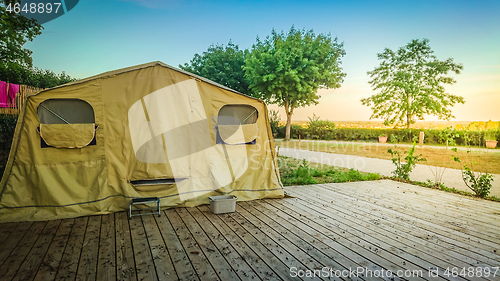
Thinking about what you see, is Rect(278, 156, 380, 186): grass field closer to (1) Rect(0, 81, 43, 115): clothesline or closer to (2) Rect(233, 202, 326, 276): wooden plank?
(2) Rect(233, 202, 326, 276): wooden plank

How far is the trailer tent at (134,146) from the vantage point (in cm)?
298

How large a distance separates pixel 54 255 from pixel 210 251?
1.21m

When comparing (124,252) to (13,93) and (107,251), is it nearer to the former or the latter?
(107,251)

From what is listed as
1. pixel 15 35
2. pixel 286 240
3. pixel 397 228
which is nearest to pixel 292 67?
pixel 15 35

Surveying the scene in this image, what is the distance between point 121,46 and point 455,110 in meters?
20.1

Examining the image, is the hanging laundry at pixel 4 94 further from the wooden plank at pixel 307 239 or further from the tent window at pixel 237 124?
the wooden plank at pixel 307 239

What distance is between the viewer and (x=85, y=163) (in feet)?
10.3

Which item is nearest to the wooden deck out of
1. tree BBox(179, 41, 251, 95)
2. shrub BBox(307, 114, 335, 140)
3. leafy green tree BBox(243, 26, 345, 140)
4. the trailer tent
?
the trailer tent

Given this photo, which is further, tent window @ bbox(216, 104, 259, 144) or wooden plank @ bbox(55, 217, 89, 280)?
tent window @ bbox(216, 104, 259, 144)

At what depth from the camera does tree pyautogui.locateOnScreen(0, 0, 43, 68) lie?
274 inches

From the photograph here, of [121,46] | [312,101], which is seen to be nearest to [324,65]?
[312,101]

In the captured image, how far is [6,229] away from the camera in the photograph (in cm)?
263

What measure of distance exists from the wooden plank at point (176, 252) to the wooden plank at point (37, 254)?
0.91 m

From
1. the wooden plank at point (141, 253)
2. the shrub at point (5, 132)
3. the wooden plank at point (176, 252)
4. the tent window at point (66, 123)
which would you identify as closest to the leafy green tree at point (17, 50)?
the shrub at point (5, 132)
